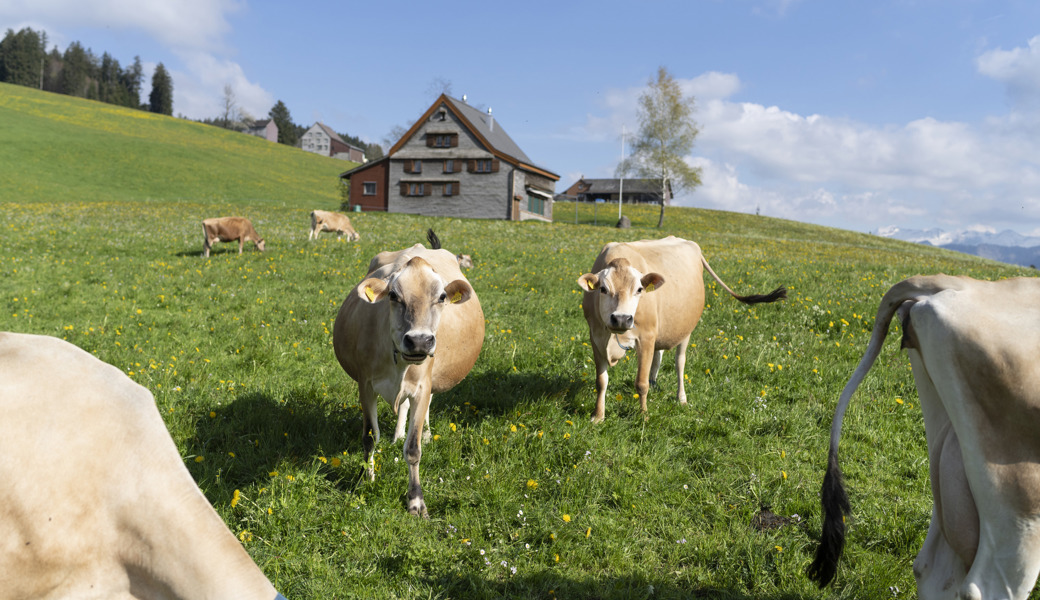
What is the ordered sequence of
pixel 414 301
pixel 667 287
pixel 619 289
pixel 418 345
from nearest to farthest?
pixel 418 345 < pixel 414 301 < pixel 619 289 < pixel 667 287

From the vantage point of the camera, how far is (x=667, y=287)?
7.87 m

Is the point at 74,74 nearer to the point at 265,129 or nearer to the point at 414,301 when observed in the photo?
the point at 265,129

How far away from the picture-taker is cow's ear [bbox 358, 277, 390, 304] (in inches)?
177

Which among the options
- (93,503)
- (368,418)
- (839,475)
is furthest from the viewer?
(368,418)

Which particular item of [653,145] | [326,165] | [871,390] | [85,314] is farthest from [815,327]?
[326,165]

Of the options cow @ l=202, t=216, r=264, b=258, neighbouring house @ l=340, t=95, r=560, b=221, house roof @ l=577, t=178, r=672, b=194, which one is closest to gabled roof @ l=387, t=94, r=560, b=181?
neighbouring house @ l=340, t=95, r=560, b=221

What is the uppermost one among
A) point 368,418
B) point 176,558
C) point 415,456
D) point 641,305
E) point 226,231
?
point 226,231

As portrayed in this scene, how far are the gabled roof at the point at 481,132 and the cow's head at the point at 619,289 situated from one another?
43.3 metres

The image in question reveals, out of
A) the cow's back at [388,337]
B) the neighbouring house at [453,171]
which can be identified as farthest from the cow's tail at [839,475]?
the neighbouring house at [453,171]

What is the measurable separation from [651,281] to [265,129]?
16011 cm

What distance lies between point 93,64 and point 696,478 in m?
172

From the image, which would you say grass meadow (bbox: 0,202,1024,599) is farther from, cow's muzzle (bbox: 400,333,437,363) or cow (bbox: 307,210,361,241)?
cow (bbox: 307,210,361,241)

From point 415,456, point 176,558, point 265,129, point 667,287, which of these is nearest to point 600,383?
point 667,287

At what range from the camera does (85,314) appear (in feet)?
34.1
